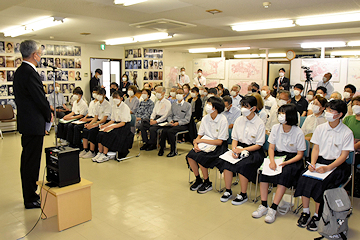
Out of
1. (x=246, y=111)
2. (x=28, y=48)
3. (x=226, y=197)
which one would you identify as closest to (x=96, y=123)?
(x=28, y=48)

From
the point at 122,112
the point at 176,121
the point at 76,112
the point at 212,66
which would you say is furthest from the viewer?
the point at 212,66

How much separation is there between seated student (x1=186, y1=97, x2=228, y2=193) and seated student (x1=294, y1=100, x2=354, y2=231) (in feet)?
4.04

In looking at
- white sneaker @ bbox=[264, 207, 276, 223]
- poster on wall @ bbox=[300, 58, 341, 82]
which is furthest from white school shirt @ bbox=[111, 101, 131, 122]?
poster on wall @ bbox=[300, 58, 341, 82]

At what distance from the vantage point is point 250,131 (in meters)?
3.97

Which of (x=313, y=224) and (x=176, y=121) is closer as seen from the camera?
(x=313, y=224)

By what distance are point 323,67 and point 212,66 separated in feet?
14.9

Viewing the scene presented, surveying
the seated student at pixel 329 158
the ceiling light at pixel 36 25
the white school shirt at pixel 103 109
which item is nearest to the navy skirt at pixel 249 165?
the seated student at pixel 329 158

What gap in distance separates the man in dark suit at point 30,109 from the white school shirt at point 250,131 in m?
2.50

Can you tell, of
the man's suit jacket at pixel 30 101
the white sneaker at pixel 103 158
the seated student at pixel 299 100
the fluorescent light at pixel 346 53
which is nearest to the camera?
the man's suit jacket at pixel 30 101

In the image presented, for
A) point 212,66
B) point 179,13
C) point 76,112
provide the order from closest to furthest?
point 179,13 < point 76,112 < point 212,66

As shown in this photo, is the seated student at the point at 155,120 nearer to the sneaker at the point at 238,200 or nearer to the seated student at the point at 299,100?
the seated student at the point at 299,100

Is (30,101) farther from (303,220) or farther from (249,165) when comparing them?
(303,220)

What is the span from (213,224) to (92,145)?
379 cm

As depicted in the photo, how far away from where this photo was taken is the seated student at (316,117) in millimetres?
4512
